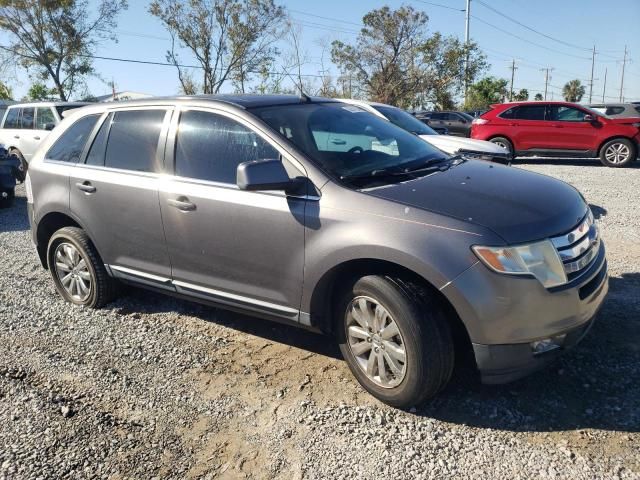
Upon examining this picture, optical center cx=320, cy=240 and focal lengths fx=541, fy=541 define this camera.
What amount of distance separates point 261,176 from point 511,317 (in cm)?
152

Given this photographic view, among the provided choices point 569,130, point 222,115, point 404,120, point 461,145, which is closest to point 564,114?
point 569,130

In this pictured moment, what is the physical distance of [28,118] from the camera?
12.2m

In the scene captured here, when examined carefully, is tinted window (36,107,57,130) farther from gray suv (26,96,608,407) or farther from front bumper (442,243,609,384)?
front bumper (442,243,609,384)

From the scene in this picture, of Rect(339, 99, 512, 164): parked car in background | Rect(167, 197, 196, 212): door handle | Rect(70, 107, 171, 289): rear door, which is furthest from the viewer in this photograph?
Rect(339, 99, 512, 164): parked car in background

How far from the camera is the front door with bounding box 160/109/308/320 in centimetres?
325

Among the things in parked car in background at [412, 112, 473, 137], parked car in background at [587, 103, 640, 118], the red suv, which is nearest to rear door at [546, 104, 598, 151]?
the red suv

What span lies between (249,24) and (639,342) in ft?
95.5

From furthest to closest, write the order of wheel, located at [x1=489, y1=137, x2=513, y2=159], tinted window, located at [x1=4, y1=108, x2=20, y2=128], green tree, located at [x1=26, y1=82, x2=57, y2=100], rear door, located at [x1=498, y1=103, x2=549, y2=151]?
1. green tree, located at [x1=26, y1=82, x2=57, y2=100]
2. wheel, located at [x1=489, y1=137, x2=513, y2=159]
3. rear door, located at [x1=498, y1=103, x2=549, y2=151]
4. tinted window, located at [x1=4, y1=108, x2=20, y2=128]

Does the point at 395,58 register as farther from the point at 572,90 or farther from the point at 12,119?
the point at 572,90

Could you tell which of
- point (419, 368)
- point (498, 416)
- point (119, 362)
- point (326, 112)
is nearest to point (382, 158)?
point (326, 112)

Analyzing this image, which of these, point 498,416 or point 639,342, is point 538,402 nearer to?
point 498,416

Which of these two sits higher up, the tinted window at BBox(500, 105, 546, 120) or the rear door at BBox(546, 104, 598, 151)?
the tinted window at BBox(500, 105, 546, 120)

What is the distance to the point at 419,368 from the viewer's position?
2818 millimetres

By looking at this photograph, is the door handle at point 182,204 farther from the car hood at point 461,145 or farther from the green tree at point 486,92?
the green tree at point 486,92
